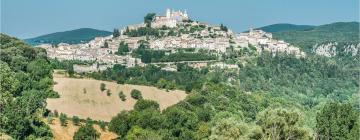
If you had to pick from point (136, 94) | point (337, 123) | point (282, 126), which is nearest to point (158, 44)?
point (136, 94)

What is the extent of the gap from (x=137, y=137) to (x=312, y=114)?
36847mm

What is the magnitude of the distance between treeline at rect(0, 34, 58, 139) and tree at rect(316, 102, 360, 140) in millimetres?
23981

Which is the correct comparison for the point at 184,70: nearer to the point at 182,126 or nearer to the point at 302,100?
the point at 302,100

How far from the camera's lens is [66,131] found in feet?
229

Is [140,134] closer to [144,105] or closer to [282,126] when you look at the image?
[282,126]

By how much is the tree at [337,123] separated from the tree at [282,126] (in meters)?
13.0

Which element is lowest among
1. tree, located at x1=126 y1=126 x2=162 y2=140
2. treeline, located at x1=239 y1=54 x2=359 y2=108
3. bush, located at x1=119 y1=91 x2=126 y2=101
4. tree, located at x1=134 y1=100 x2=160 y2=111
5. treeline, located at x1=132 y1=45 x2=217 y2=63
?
treeline, located at x1=239 y1=54 x2=359 y2=108

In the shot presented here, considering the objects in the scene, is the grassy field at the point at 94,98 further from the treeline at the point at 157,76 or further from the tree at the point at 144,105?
the tree at the point at 144,105

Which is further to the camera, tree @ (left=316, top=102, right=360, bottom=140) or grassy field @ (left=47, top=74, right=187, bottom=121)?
grassy field @ (left=47, top=74, right=187, bottom=121)

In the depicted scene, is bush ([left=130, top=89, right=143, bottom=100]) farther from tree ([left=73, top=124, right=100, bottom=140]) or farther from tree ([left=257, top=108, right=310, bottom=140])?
tree ([left=257, top=108, right=310, bottom=140])

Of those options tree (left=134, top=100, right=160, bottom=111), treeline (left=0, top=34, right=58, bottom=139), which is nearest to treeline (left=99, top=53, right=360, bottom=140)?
tree (left=134, top=100, right=160, bottom=111)

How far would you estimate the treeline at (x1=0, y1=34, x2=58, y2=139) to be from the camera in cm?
4881

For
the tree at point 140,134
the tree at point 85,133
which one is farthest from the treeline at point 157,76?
the tree at point 140,134

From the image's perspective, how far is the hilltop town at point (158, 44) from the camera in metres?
155
